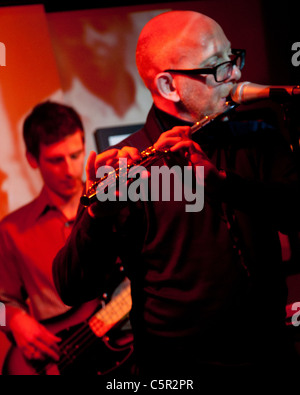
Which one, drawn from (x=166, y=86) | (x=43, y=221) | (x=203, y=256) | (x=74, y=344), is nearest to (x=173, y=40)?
(x=166, y=86)

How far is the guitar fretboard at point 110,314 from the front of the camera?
266cm

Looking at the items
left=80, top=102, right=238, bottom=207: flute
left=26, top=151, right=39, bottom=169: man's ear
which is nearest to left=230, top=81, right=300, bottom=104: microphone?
left=80, top=102, right=238, bottom=207: flute

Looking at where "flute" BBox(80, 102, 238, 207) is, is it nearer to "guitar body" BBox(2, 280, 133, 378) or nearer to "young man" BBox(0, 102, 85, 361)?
"young man" BBox(0, 102, 85, 361)

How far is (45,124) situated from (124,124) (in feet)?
1.81

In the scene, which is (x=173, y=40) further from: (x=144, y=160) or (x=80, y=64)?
(x=80, y=64)

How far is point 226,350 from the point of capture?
159cm

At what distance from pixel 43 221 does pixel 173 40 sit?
1.49m

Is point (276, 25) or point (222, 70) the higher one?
point (276, 25)

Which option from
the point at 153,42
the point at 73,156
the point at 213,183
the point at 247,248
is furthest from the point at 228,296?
the point at 73,156

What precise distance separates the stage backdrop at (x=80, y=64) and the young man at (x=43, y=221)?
0.07 meters

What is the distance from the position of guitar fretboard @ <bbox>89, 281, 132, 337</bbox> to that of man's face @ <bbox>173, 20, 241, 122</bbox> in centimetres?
142

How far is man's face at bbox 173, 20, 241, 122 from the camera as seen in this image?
5.74 ft

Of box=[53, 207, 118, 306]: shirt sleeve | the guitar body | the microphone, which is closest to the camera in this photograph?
the microphone

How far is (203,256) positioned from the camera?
62.9 inches
